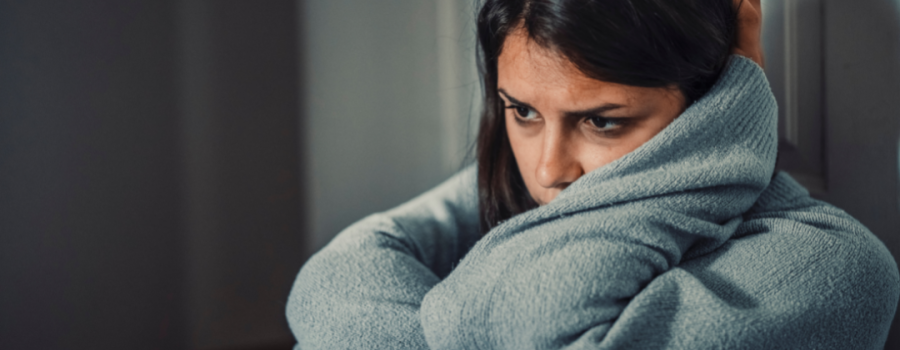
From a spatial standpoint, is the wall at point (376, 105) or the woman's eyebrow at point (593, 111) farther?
the wall at point (376, 105)

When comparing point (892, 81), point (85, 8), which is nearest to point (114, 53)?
point (85, 8)

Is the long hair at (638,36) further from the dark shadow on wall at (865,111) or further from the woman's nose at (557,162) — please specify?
the dark shadow on wall at (865,111)

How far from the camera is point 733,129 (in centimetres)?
41

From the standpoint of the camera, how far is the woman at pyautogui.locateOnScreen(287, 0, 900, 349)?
0.31 meters

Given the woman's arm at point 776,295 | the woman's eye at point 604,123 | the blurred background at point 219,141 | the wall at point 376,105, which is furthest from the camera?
the wall at point 376,105

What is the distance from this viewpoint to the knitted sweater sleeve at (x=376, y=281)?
40 cm

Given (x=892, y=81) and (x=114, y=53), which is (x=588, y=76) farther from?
(x=114, y=53)

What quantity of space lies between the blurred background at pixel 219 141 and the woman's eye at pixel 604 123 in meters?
0.26

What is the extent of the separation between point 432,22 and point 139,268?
2.64ft

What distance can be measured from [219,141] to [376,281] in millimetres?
844

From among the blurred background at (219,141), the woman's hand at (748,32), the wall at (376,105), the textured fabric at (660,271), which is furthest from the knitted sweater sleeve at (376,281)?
the wall at (376,105)

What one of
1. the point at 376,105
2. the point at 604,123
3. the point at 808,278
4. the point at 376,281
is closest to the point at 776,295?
the point at 808,278

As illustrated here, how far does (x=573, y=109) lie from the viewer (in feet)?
1.34

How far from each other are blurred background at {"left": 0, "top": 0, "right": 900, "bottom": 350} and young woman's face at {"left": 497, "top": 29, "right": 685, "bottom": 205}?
233mm
